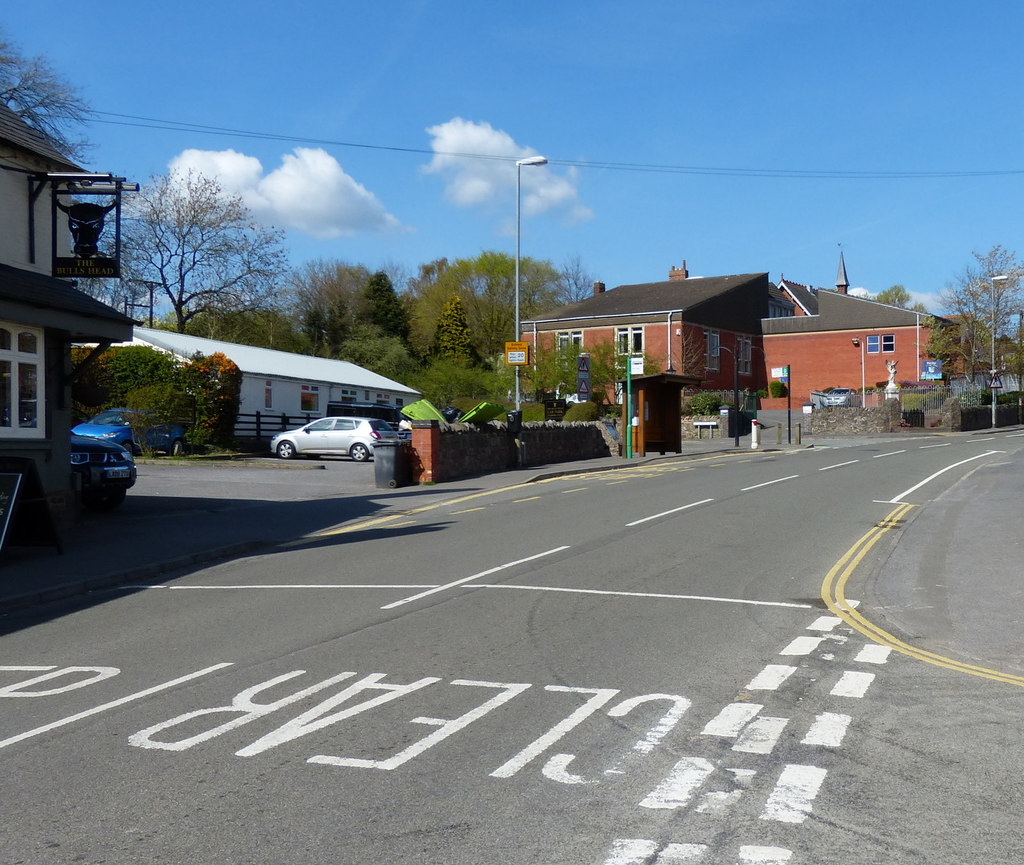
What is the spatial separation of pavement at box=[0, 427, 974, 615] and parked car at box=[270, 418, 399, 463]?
6.81 feet

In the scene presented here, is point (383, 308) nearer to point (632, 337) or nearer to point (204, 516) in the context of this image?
point (632, 337)

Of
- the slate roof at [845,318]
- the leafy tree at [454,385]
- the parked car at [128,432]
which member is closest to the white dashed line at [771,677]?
the parked car at [128,432]

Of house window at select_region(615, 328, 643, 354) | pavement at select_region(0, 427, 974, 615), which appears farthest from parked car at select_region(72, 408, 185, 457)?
house window at select_region(615, 328, 643, 354)

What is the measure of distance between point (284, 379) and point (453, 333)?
3688 centimetres

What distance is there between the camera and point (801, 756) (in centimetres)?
545

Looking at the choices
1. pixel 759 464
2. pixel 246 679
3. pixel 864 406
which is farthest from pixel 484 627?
pixel 864 406

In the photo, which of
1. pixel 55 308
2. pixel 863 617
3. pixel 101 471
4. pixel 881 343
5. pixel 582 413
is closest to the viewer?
pixel 863 617

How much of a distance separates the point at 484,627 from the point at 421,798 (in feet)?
13.2

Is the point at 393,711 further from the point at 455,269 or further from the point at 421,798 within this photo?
the point at 455,269

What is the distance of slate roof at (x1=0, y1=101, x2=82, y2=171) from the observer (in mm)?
15836

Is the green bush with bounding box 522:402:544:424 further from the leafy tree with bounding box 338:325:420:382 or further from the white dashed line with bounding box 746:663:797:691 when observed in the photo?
the white dashed line with bounding box 746:663:797:691

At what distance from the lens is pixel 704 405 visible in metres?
61.9

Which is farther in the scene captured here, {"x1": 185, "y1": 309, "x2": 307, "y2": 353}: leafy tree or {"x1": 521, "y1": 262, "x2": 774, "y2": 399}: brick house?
{"x1": 521, "y1": 262, "x2": 774, "y2": 399}: brick house

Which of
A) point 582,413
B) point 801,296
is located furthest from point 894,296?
point 582,413
